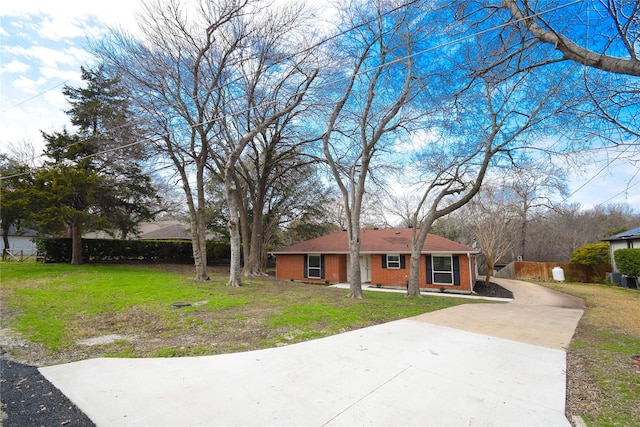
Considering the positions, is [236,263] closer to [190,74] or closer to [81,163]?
[190,74]

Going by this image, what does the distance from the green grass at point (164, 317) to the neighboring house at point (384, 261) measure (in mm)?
7645

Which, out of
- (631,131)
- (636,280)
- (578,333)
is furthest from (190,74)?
(636,280)

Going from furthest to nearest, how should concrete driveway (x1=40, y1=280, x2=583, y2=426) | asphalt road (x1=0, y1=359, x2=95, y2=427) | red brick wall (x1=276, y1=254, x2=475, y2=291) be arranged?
red brick wall (x1=276, y1=254, x2=475, y2=291)
concrete driveway (x1=40, y1=280, x2=583, y2=426)
asphalt road (x1=0, y1=359, x2=95, y2=427)

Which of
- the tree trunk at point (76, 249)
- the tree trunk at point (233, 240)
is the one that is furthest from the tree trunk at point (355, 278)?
the tree trunk at point (76, 249)

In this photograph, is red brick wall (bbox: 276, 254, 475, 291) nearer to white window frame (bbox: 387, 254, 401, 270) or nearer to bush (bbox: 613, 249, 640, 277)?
white window frame (bbox: 387, 254, 401, 270)

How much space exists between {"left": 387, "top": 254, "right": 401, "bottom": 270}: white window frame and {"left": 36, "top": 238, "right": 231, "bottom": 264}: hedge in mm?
13763

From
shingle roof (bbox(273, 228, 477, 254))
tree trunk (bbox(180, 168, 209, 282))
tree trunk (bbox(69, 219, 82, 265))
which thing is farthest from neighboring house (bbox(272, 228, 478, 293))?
tree trunk (bbox(69, 219, 82, 265))

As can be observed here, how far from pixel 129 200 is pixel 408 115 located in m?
16.5

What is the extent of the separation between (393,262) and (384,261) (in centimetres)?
55

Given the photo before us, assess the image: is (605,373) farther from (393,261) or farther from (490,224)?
(490,224)

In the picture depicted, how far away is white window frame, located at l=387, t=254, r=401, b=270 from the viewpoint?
17672 millimetres

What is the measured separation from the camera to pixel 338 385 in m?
3.47

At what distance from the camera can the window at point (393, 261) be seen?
58.0 feet

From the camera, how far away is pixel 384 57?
10.8 metres
